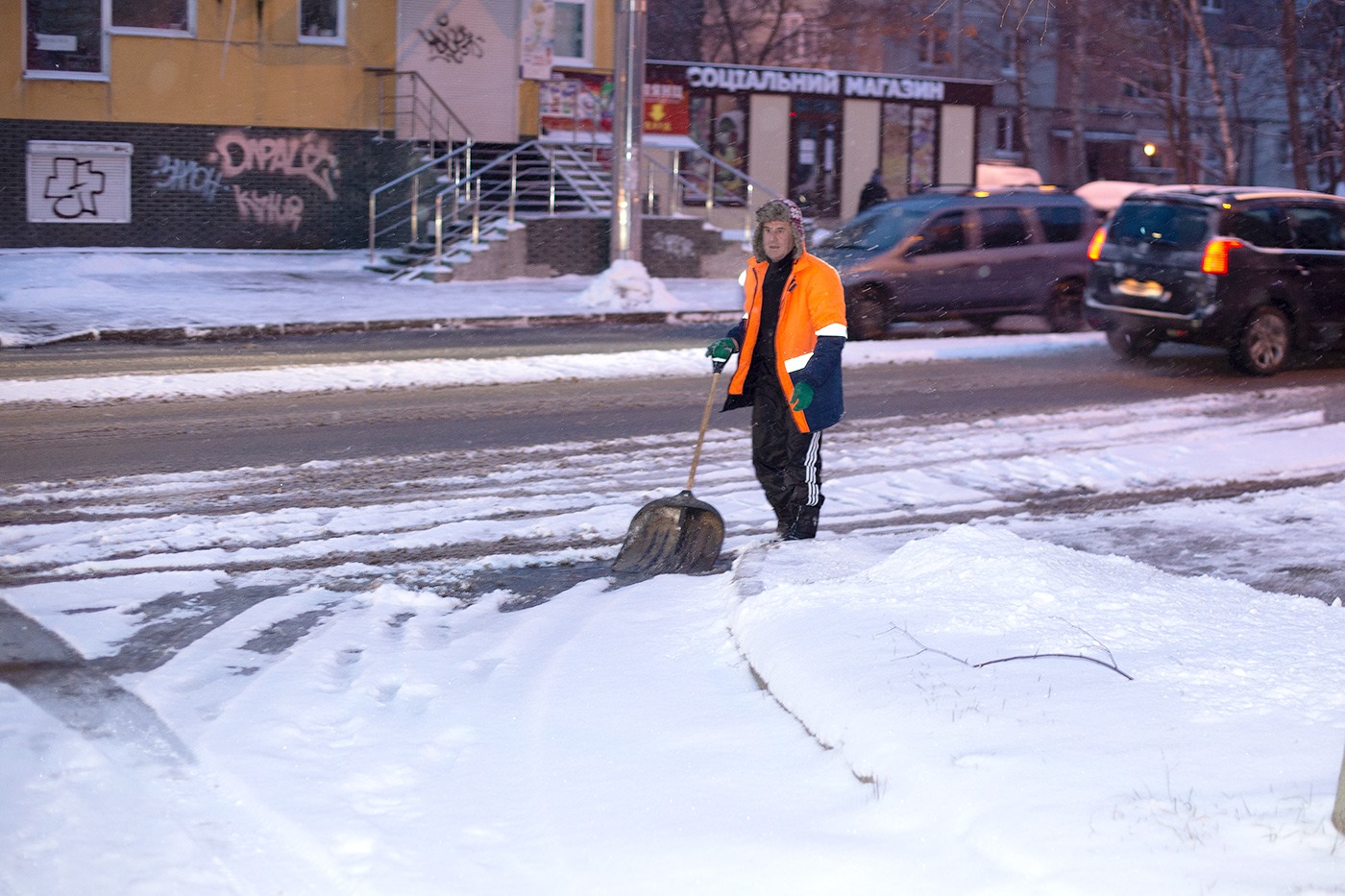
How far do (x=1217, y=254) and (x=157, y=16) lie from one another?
Result: 59.3ft

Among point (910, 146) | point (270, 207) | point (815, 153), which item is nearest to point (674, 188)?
point (270, 207)

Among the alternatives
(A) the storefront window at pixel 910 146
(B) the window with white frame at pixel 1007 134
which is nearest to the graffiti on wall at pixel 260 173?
(A) the storefront window at pixel 910 146

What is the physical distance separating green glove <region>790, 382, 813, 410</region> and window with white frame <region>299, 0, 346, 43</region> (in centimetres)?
2089

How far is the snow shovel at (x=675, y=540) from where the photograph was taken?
689cm

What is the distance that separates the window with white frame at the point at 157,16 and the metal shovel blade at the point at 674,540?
2065 cm

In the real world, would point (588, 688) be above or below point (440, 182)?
below

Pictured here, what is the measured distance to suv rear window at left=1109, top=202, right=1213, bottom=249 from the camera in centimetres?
1405

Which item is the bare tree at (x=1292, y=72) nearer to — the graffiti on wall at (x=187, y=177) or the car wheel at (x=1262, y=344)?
the car wheel at (x=1262, y=344)

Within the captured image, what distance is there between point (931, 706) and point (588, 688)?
1.23 m

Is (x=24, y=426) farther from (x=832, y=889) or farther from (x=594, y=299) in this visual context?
(x=594, y=299)

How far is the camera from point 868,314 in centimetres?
1650

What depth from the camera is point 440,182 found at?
2480cm

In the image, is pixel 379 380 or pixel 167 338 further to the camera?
pixel 167 338

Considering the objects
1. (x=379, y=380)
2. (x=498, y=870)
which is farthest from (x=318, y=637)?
(x=379, y=380)
